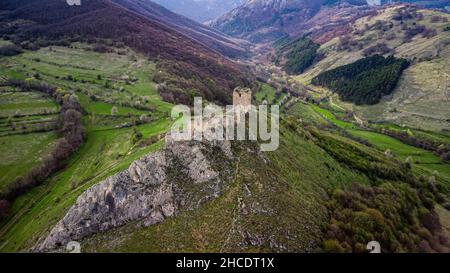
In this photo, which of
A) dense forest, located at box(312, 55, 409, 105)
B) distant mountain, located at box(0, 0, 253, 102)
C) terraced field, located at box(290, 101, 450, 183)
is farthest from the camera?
dense forest, located at box(312, 55, 409, 105)

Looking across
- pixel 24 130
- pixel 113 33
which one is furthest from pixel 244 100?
pixel 113 33

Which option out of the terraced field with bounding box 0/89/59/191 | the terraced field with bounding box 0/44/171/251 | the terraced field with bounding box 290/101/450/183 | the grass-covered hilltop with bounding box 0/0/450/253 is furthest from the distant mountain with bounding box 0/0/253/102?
the terraced field with bounding box 0/89/59/191

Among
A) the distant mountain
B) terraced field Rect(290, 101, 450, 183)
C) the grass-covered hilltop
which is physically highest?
the distant mountain

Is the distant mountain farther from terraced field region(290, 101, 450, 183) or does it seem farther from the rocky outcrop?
the rocky outcrop

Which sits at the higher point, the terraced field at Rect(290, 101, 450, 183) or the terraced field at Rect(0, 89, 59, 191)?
the terraced field at Rect(0, 89, 59, 191)

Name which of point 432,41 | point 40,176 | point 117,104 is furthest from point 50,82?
point 432,41

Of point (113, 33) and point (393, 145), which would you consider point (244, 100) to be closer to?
point (393, 145)

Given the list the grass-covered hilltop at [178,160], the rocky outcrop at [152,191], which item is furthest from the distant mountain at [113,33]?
the rocky outcrop at [152,191]

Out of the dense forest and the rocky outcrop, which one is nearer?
the rocky outcrop
